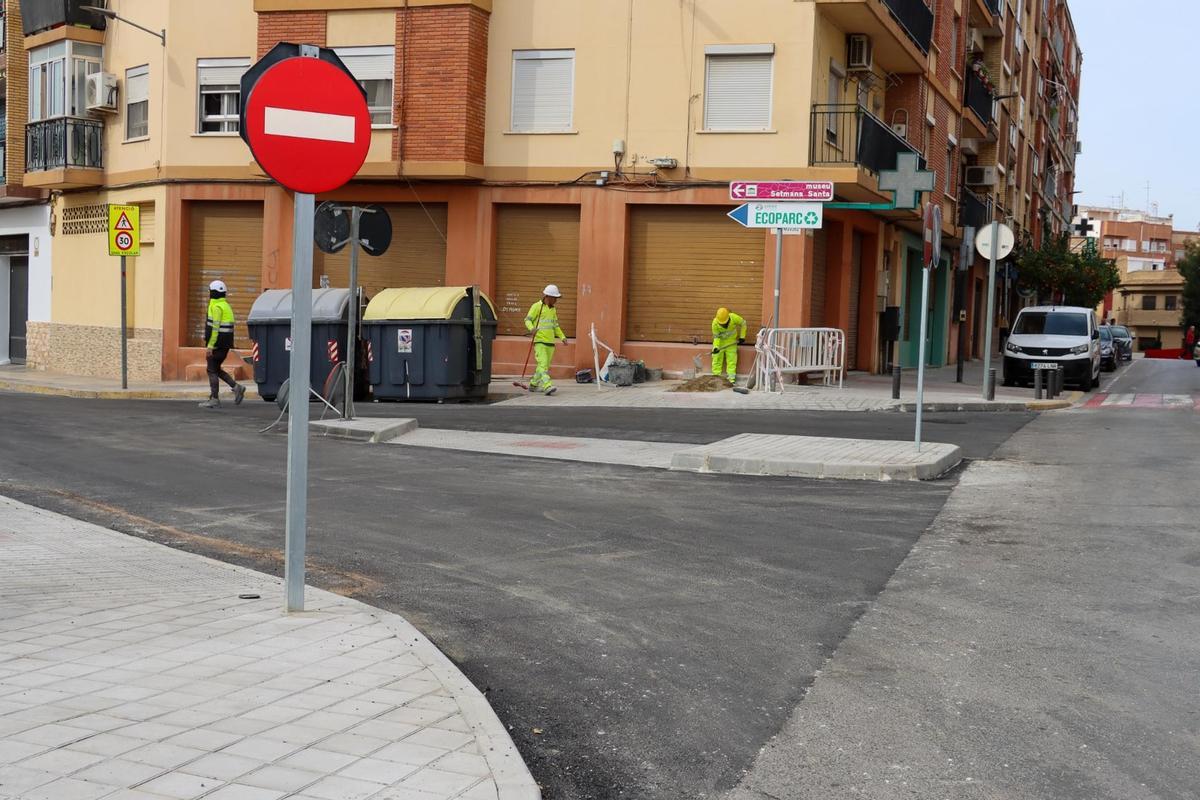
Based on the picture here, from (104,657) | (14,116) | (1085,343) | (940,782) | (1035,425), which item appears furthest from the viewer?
(14,116)

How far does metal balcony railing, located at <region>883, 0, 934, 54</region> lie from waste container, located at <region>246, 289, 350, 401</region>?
12.1 meters

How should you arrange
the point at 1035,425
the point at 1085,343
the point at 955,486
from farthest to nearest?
1. the point at 1085,343
2. the point at 1035,425
3. the point at 955,486

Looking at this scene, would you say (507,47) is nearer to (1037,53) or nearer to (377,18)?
(377,18)

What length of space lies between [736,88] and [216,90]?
1033 cm

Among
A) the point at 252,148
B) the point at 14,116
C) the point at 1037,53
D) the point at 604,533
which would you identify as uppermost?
the point at 1037,53

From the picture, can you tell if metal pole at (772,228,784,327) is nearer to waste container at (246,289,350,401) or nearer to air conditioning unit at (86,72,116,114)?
waste container at (246,289,350,401)

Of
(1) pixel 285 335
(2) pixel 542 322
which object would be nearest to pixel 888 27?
(2) pixel 542 322

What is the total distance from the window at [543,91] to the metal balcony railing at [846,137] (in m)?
4.46

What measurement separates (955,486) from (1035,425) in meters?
6.76

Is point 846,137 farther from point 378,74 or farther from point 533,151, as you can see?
point 378,74

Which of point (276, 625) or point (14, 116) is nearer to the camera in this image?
point (276, 625)

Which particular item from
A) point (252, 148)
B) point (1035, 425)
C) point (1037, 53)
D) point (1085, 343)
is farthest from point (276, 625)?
point (1037, 53)

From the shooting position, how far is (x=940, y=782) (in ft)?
12.7

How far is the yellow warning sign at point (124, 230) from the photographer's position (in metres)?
21.3
